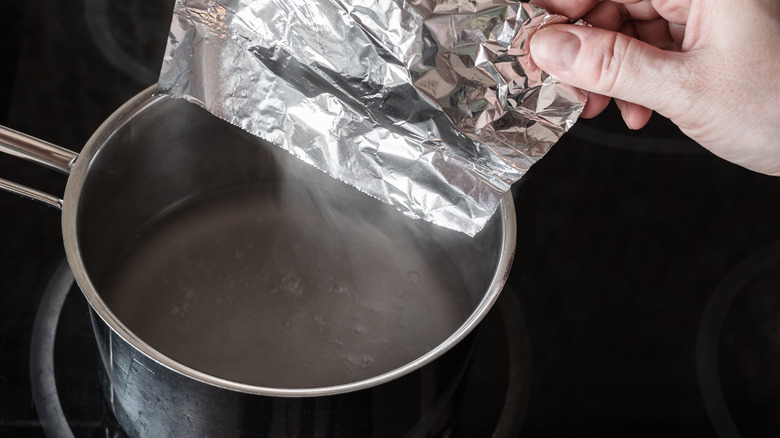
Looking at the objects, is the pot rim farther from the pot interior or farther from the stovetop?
the stovetop

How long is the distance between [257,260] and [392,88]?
27 centimetres

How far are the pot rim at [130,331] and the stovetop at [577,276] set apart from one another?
0.14 m

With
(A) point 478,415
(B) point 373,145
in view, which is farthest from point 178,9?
(A) point 478,415

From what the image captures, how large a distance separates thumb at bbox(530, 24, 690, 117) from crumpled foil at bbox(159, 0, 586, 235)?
0.01 meters

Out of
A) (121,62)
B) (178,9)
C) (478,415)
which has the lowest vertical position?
(478,415)

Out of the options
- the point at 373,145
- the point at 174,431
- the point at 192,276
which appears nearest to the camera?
the point at 174,431

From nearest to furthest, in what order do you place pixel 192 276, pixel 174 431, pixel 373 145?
pixel 174 431 < pixel 373 145 < pixel 192 276

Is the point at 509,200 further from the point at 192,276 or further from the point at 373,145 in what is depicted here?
the point at 192,276

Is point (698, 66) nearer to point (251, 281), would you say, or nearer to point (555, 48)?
point (555, 48)

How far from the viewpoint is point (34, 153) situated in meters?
0.56

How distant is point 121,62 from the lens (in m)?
0.82

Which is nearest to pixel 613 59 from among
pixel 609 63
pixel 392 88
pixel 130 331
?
pixel 609 63

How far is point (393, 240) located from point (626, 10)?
32cm

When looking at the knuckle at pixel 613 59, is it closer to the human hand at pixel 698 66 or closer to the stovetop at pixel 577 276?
the human hand at pixel 698 66
